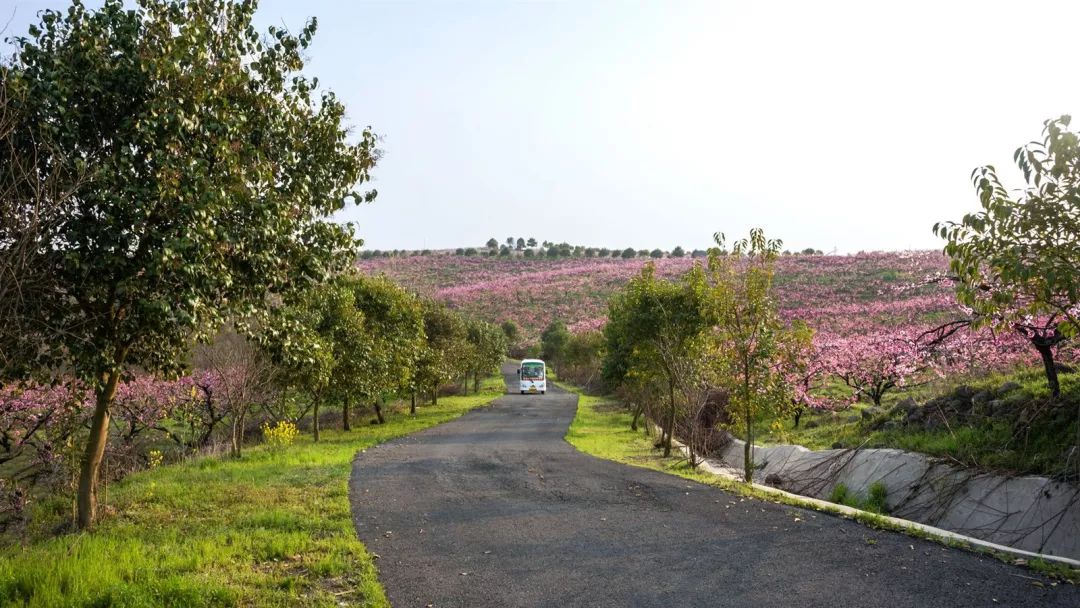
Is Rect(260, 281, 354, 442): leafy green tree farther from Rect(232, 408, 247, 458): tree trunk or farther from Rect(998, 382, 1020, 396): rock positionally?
Rect(998, 382, 1020, 396): rock

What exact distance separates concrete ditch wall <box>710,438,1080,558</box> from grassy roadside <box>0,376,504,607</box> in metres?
9.03

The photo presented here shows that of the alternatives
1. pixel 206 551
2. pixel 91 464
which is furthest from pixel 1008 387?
pixel 91 464

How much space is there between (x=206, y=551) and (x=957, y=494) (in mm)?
11414

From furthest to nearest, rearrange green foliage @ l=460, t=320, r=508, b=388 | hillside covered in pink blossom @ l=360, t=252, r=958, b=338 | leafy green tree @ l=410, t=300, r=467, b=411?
hillside covered in pink blossom @ l=360, t=252, r=958, b=338, green foliage @ l=460, t=320, r=508, b=388, leafy green tree @ l=410, t=300, r=467, b=411

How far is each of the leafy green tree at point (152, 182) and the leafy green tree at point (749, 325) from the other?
806 centimetres

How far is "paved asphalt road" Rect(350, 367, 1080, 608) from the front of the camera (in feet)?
21.7

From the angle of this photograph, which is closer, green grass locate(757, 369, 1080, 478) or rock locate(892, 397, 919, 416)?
green grass locate(757, 369, 1080, 478)

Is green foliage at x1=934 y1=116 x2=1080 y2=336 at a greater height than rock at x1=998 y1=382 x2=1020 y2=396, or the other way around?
green foliage at x1=934 y1=116 x2=1080 y2=336

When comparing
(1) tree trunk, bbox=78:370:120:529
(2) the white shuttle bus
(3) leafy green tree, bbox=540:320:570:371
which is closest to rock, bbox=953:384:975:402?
(1) tree trunk, bbox=78:370:120:529

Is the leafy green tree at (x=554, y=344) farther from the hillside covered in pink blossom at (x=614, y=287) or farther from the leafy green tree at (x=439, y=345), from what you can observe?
the leafy green tree at (x=439, y=345)

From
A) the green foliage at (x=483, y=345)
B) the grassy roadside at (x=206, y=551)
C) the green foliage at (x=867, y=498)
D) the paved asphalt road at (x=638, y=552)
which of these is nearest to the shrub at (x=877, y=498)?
the green foliage at (x=867, y=498)

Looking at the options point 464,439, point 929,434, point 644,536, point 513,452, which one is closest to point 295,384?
point 464,439

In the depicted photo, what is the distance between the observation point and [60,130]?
7.39 m

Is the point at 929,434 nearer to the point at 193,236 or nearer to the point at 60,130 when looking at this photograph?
the point at 193,236
